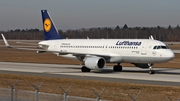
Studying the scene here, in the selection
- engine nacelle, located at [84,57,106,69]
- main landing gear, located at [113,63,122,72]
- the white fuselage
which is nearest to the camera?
the white fuselage

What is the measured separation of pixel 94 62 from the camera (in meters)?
38.9

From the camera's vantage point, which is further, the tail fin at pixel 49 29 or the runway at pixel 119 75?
the tail fin at pixel 49 29

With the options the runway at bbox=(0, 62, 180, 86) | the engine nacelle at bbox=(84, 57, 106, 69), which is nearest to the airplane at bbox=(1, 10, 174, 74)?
the engine nacelle at bbox=(84, 57, 106, 69)

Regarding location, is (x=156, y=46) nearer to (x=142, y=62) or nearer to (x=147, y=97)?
(x=142, y=62)

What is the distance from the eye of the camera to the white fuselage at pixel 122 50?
37.6 metres

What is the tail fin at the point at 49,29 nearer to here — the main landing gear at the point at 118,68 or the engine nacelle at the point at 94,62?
the main landing gear at the point at 118,68

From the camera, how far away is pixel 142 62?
3903 cm

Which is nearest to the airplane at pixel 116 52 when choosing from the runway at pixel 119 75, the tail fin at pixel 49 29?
the runway at pixel 119 75

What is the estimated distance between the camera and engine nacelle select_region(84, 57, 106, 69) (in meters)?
38.9

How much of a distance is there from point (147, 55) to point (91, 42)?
27.5 ft

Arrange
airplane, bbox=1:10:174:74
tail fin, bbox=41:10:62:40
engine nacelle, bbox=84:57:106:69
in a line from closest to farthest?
airplane, bbox=1:10:174:74 < engine nacelle, bbox=84:57:106:69 < tail fin, bbox=41:10:62:40

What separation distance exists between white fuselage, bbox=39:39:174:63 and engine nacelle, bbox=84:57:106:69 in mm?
1069

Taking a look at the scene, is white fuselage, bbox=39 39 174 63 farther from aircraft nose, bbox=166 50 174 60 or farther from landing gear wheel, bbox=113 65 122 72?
landing gear wheel, bbox=113 65 122 72

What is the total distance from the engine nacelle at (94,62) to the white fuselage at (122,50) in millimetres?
1069
